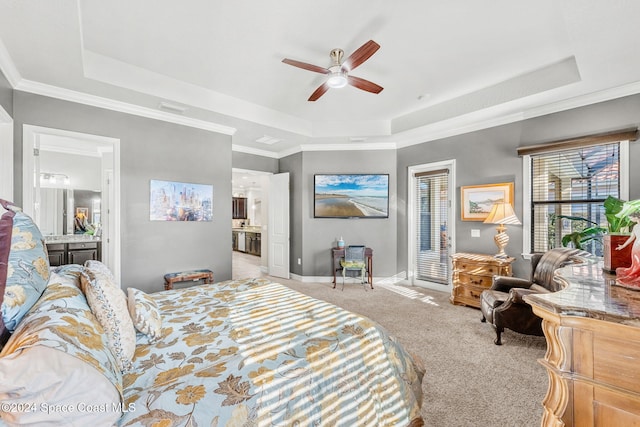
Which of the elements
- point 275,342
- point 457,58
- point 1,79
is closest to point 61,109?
point 1,79

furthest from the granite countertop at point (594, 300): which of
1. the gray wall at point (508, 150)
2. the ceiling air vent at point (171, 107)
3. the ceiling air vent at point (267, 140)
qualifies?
the ceiling air vent at point (267, 140)

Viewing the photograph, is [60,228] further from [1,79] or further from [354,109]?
[354,109]

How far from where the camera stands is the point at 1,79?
2.55m

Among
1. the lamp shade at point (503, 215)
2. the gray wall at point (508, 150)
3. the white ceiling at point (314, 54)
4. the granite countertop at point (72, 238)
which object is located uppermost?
the white ceiling at point (314, 54)

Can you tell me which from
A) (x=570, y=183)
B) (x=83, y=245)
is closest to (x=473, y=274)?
(x=570, y=183)

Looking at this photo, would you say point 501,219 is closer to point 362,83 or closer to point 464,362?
point 464,362

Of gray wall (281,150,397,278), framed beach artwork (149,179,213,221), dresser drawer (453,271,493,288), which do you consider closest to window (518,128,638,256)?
dresser drawer (453,271,493,288)

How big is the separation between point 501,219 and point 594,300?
2.94m

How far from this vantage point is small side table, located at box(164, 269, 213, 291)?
12.1 ft

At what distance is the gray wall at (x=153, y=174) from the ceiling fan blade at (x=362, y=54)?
265cm

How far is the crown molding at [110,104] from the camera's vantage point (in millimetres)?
2965

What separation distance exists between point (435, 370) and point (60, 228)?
667 centimetres

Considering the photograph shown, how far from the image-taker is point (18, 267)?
1.09m

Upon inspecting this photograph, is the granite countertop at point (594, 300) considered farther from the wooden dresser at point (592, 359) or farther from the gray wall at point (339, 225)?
the gray wall at point (339, 225)
